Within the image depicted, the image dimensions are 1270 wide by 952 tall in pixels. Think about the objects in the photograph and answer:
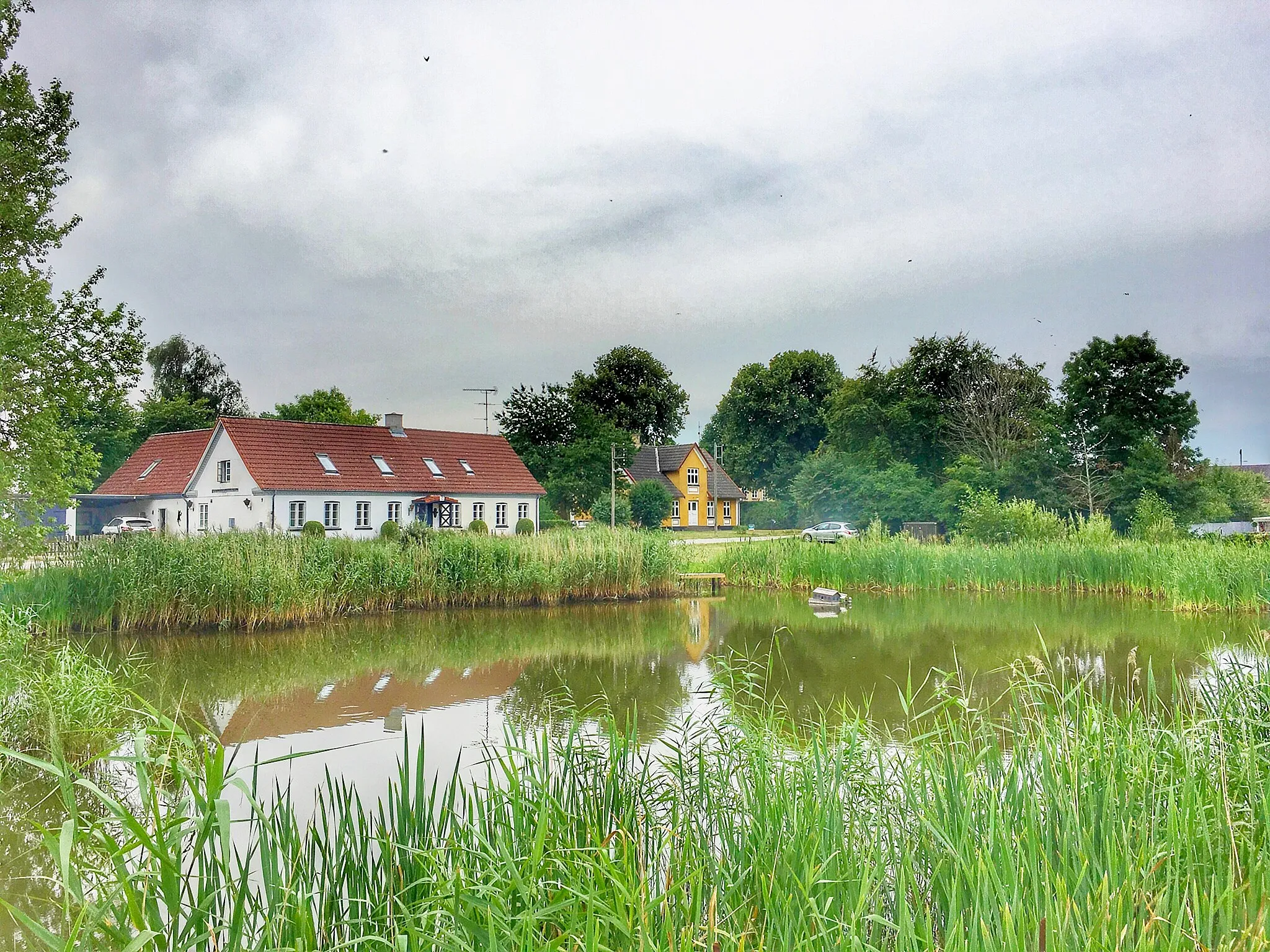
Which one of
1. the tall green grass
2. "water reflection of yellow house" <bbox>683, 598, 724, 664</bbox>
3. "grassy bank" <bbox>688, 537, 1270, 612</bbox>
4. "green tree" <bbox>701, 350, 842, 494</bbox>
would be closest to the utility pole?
"grassy bank" <bbox>688, 537, 1270, 612</bbox>

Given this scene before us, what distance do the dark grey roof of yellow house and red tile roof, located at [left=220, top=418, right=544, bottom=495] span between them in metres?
16.8

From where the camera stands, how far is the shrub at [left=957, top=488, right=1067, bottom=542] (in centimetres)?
2466

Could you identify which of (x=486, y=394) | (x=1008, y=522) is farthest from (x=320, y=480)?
(x=1008, y=522)

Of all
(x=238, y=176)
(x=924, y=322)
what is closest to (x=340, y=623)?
(x=238, y=176)

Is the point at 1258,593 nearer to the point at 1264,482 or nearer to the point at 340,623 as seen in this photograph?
the point at 340,623

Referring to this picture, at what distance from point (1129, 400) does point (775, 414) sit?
106ft

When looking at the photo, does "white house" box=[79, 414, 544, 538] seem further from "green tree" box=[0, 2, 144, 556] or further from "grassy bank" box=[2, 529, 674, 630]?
"green tree" box=[0, 2, 144, 556]

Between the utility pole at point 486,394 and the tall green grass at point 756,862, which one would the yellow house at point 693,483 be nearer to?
the utility pole at point 486,394

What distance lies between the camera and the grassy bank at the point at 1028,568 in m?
16.4

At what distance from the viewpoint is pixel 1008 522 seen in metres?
25.3

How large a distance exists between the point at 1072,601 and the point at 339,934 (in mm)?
18136

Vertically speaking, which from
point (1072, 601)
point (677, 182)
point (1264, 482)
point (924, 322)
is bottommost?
point (1072, 601)

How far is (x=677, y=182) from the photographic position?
110ft

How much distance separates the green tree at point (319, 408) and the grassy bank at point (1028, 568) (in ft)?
122
